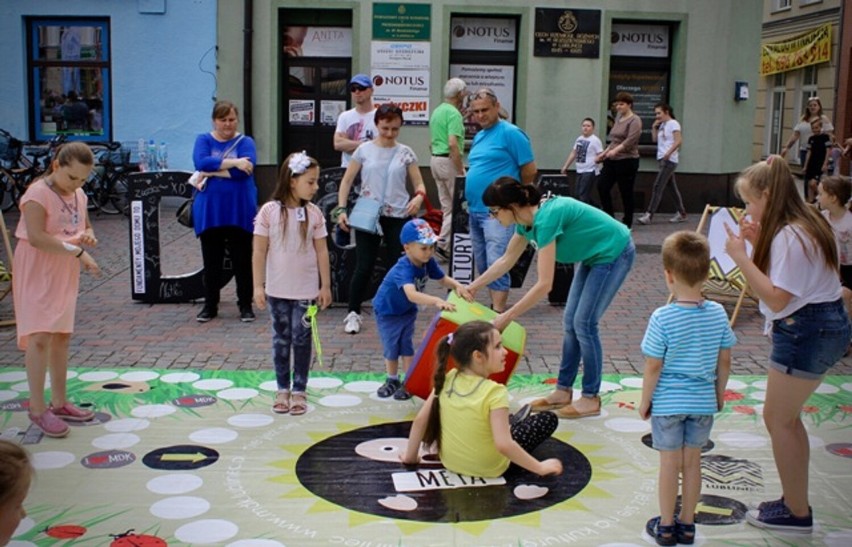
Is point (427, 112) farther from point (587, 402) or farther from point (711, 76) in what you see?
point (587, 402)

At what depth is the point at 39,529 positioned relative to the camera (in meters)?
4.46

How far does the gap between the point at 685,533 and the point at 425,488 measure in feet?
4.14

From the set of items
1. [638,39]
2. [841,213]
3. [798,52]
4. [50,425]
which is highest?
[798,52]

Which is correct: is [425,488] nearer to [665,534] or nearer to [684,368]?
[665,534]

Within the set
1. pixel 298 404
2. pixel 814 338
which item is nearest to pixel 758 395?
pixel 814 338

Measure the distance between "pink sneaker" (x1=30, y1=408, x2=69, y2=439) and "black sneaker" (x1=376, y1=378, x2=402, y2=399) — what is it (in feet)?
6.32

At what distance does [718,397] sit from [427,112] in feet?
40.7

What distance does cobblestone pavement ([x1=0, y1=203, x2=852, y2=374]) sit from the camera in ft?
24.5

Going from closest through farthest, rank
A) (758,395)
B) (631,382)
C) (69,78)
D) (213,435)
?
(213,435)
(758,395)
(631,382)
(69,78)

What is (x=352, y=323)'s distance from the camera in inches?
332

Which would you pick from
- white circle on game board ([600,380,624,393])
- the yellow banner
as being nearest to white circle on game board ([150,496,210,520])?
white circle on game board ([600,380,624,393])

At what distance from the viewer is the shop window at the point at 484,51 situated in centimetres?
1644

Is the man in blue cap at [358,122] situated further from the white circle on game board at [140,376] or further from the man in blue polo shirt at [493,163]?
the white circle on game board at [140,376]

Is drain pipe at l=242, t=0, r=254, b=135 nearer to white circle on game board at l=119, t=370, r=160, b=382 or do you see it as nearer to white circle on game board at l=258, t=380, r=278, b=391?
white circle on game board at l=119, t=370, r=160, b=382
